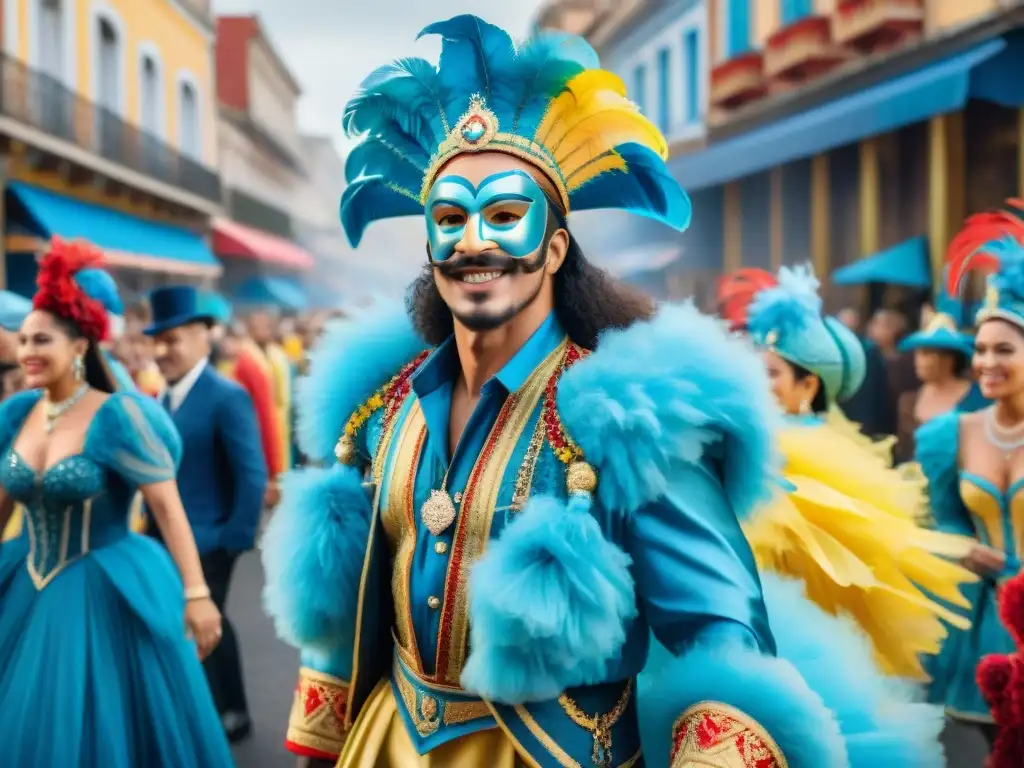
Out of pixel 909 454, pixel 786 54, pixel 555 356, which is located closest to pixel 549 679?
pixel 555 356

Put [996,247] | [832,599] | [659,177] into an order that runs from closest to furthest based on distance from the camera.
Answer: [659,177] < [832,599] < [996,247]

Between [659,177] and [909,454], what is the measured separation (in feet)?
22.1

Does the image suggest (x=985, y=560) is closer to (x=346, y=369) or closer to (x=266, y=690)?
(x=346, y=369)

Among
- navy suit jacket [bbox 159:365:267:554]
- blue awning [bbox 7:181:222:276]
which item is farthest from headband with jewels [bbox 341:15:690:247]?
blue awning [bbox 7:181:222:276]

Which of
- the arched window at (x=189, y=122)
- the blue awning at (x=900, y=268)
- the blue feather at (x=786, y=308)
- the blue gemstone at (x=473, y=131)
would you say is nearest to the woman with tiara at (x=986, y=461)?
the blue feather at (x=786, y=308)

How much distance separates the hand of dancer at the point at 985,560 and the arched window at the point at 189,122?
26.0 m

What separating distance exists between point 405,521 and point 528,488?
30cm

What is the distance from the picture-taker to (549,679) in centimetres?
221

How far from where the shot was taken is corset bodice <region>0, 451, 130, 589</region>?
14.0 ft

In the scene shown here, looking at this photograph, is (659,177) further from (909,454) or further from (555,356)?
(909,454)

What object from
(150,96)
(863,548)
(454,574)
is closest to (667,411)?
(454,574)

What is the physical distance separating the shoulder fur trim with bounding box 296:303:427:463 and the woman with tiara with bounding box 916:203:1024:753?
261cm

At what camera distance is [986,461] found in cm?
479

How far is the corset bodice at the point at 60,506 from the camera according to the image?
14.0 feet
